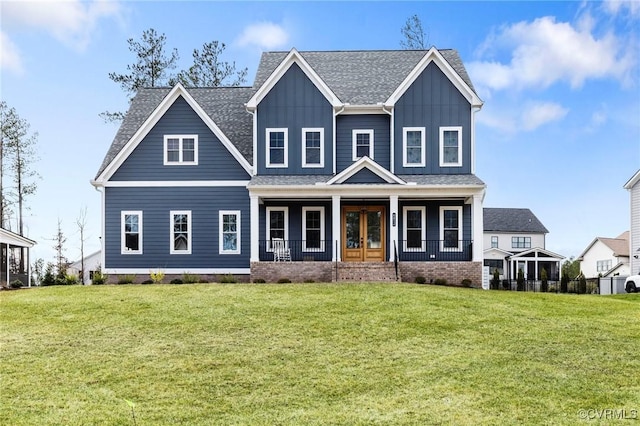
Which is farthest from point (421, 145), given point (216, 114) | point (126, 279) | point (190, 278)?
point (126, 279)

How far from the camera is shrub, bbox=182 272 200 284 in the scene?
77.6 ft

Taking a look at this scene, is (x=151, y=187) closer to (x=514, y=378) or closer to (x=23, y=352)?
(x=23, y=352)

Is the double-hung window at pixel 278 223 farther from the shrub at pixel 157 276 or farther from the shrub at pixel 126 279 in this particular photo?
the shrub at pixel 126 279

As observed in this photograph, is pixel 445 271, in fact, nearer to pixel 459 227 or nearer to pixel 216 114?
pixel 459 227

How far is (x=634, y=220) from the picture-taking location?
36531mm

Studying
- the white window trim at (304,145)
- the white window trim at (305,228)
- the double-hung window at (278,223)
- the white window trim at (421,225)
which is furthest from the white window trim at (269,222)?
the white window trim at (421,225)

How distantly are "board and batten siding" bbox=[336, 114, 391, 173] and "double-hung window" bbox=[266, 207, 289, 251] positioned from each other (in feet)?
9.95

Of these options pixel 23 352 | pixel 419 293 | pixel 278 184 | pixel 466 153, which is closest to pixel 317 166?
pixel 278 184

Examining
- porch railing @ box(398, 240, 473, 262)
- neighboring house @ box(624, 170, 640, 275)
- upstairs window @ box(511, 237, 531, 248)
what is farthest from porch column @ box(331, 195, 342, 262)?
upstairs window @ box(511, 237, 531, 248)

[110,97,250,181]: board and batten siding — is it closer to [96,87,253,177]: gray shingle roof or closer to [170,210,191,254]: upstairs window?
[96,87,253,177]: gray shingle roof

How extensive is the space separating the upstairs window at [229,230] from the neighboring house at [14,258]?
448 inches

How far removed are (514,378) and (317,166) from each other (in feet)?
52.1

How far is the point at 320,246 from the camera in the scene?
83.7ft

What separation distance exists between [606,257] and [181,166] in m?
43.3
